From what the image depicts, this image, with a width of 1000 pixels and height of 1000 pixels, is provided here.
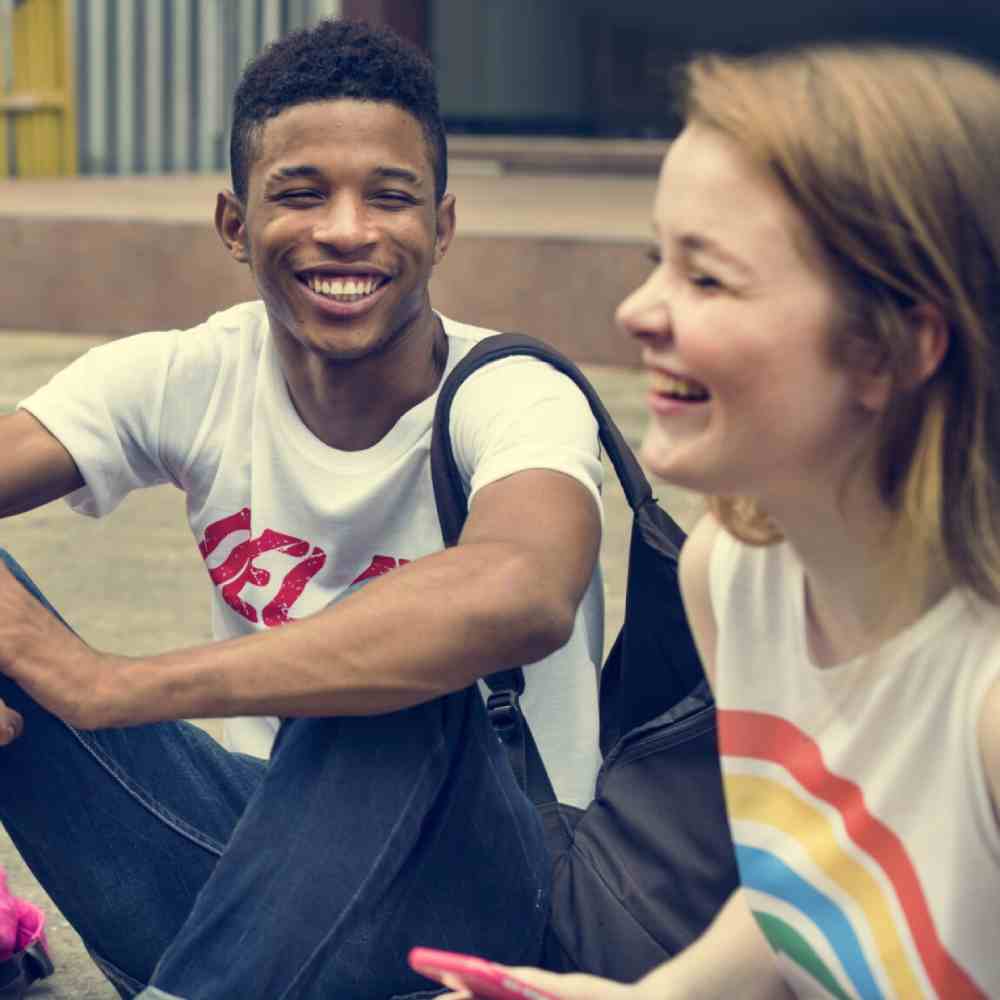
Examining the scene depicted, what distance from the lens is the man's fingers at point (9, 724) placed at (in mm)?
2146

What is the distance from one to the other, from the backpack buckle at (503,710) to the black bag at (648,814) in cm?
→ 12

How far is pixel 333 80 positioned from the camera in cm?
253

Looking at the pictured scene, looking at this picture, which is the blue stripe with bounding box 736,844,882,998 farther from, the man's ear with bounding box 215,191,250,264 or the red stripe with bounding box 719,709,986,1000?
the man's ear with bounding box 215,191,250,264

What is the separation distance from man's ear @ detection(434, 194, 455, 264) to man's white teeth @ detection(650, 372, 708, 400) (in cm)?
113

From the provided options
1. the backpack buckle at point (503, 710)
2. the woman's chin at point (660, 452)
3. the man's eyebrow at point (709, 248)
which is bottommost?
the backpack buckle at point (503, 710)

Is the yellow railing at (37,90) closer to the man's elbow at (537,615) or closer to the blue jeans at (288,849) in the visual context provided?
the blue jeans at (288,849)

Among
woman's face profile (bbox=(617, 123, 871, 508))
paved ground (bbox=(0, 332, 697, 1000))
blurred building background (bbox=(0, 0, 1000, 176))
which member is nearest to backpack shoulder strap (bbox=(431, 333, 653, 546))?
woman's face profile (bbox=(617, 123, 871, 508))

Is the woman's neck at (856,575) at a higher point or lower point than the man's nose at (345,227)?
lower

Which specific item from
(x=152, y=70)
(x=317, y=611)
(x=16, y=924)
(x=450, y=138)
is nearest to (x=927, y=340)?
(x=317, y=611)

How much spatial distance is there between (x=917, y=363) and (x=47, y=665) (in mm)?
1086

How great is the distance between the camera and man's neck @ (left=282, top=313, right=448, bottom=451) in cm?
251

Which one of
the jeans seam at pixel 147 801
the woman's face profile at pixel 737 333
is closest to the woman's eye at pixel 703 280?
the woman's face profile at pixel 737 333

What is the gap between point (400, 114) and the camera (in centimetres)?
255

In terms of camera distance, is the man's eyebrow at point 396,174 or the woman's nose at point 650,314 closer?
the woman's nose at point 650,314
